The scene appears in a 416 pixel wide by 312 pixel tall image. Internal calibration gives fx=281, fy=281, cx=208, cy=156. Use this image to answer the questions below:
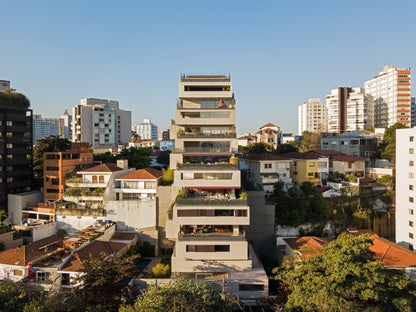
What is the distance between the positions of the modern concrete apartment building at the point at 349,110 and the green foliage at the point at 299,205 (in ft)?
198

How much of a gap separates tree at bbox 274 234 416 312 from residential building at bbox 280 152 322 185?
24.4 m

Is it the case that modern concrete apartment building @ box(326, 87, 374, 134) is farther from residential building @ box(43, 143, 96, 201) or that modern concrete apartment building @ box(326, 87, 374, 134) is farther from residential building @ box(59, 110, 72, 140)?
residential building @ box(59, 110, 72, 140)

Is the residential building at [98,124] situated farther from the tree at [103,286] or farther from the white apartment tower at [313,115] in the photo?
the white apartment tower at [313,115]

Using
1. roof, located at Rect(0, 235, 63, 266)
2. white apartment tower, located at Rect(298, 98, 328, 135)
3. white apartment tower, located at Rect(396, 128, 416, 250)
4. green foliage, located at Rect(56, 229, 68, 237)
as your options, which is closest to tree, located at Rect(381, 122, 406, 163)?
white apartment tower, located at Rect(396, 128, 416, 250)

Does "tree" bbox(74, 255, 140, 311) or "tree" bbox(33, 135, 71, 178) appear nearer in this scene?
"tree" bbox(74, 255, 140, 311)

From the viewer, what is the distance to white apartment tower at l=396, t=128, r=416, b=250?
34.5 meters

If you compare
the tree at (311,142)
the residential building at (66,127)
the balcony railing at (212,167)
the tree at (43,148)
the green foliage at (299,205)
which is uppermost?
the residential building at (66,127)

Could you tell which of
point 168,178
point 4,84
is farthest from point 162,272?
point 4,84

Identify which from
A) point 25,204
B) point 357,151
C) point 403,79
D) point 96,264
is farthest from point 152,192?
point 403,79

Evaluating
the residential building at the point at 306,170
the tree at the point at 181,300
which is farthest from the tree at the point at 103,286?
the residential building at the point at 306,170

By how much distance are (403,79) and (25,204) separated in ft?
350

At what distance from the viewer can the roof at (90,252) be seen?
26.2 m

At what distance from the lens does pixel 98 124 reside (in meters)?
85.8

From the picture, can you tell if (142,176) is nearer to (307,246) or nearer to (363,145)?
(307,246)
